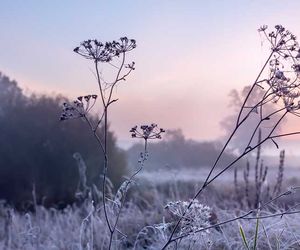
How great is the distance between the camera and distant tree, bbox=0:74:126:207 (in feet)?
42.3

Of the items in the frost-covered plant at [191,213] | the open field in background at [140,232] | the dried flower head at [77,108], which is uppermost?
the dried flower head at [77,108]

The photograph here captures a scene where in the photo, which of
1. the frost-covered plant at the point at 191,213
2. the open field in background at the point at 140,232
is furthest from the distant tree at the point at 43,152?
the frost-covered plant at the point at 191,213

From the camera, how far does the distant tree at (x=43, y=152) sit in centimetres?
1289

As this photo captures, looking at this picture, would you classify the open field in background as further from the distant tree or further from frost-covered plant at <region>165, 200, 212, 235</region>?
the distant tree

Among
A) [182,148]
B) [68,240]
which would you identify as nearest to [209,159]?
[182,148]

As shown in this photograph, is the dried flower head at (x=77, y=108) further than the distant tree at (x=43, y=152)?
No

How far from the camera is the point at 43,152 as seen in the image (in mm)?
13578

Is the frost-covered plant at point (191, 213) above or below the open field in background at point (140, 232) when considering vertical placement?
above

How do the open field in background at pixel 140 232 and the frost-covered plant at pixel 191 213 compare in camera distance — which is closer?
the frost-covered plant at pixel 191 213

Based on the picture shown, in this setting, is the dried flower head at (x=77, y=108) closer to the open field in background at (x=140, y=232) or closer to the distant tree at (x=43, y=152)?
the open field in background at (x=140, y=232)

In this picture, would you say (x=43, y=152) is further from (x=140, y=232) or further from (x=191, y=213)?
(x=191, y=213)

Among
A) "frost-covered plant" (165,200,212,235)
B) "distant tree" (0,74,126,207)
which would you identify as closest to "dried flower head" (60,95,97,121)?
"frost-covered plant" (165,200,212,235)

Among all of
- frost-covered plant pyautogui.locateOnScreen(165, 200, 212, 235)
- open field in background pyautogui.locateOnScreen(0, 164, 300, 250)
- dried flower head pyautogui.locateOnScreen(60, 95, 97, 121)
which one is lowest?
open field in background pyautogui.locateOnScreen(0, 164, 300, 250)

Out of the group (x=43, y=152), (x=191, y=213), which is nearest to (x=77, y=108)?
(x=191, y=213)
